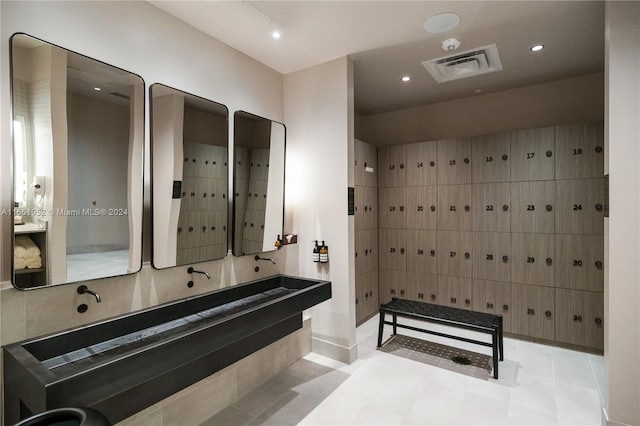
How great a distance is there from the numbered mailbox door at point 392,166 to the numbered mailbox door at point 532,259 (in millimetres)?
1596

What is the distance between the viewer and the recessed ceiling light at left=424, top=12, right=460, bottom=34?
8.25 ft

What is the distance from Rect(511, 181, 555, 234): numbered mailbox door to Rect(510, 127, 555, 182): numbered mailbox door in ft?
0.31

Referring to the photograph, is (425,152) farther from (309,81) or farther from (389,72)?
(309,81)

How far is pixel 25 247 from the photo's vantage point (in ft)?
5.53

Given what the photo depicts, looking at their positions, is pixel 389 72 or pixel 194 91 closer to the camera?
pixel 194 91

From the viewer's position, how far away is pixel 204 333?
1.78m

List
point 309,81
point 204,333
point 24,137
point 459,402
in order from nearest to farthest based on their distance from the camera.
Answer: point 24,137
point 204,333
point 459,402
point 309,81

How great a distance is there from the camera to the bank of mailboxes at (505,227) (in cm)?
337

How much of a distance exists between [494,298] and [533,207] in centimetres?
120

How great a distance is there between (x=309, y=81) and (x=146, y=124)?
1.80 m

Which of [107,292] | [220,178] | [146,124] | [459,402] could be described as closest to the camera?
[107,292]

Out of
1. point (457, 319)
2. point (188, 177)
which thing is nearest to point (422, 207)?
point (457, 319)

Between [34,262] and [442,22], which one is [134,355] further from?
[442,22]

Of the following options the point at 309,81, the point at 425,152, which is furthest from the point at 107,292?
the point at 425,152
